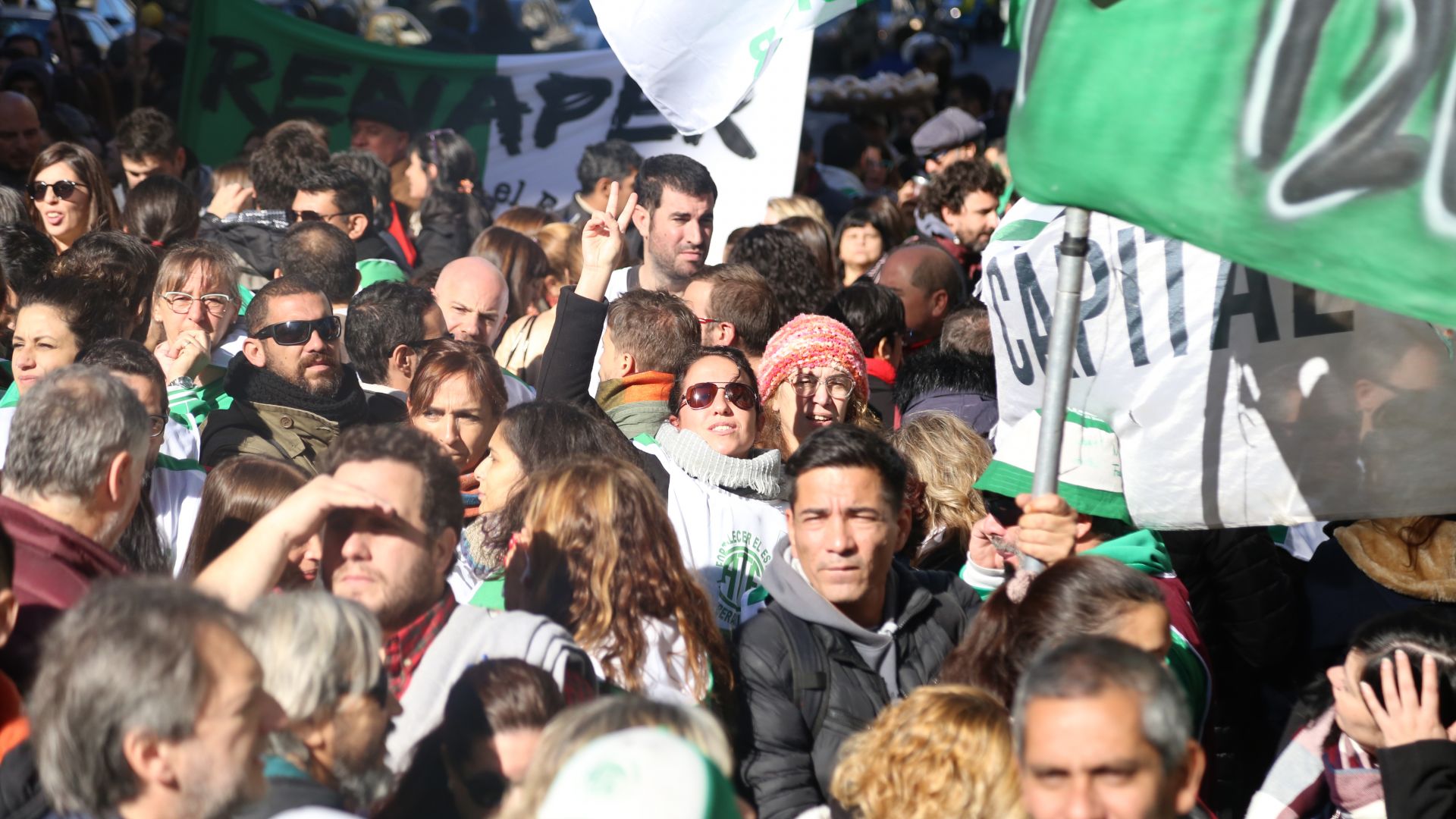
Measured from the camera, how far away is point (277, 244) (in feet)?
21.6

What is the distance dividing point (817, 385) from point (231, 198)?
3.70m

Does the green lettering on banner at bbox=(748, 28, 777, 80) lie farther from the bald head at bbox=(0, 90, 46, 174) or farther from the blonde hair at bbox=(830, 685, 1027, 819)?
the bald head at bbox=(0, 90, 46, 174)

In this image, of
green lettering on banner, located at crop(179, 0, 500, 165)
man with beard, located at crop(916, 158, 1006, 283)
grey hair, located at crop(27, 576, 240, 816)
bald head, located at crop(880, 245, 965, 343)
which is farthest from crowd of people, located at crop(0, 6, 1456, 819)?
green lettering on banner, located at crop(179, 0, 500, 165)

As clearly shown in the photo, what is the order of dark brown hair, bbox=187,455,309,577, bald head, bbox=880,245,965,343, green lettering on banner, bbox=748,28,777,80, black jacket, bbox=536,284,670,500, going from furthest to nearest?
bald head, bbox=880,245,965,343, black jacket, bbox=536,284,670,500, green lettering on banner, bbox=748,28,777,80, dark brown hair, bbox=187,455,309,577

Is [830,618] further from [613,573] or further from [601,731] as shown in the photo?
[601,731]

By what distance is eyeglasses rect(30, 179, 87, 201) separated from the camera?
630 cm

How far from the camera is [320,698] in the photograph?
265 centimetres

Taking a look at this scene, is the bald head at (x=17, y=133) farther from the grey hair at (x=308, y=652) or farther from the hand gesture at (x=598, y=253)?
the grey hair at (x=308, y=652)

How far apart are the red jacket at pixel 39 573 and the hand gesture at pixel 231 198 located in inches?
177

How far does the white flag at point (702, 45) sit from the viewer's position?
4.43 metres

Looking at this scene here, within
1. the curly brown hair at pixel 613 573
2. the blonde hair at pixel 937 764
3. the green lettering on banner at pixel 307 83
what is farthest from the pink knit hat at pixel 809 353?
the green lettering on banner at pixel 307 83

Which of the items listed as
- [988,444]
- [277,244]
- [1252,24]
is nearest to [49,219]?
[277,244]

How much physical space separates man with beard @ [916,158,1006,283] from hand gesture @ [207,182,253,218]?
3.35 metres

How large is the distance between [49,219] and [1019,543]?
4.52m
